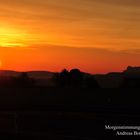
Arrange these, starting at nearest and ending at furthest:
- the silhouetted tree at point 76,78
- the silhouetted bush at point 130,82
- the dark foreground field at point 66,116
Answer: the dark foreground field at point 66,116 < the silhouetted bush at point 130,82 < the silhouetted tree at point 76,78

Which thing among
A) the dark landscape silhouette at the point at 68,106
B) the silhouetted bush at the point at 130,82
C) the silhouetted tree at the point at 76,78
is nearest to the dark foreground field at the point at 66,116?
the dark landscape silhouette at the point at 68,106

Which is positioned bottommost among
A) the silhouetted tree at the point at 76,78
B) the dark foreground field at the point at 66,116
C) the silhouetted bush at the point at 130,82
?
the dark foreground field at the point at 66,116

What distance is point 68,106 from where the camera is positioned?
2591 inches

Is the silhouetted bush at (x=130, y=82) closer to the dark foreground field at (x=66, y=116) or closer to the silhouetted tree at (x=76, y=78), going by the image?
the silhouetted tree at (x=76, y=78)

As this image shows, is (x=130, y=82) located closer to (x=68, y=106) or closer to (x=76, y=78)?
(x=76, y=78)

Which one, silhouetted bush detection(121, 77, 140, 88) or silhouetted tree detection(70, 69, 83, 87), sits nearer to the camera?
silhouetted bush detection(121, 77, 140, 88)

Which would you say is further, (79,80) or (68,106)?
(79,80)

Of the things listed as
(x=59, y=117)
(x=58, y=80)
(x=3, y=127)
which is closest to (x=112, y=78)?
(x=58, y=80)

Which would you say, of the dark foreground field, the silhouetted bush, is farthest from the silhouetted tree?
the dark foreground field

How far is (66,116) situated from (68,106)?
20.5 metres

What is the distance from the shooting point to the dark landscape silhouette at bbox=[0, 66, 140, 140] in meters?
32.4

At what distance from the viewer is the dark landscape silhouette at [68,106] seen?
32438mm

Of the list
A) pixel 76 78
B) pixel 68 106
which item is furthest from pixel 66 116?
pixel 76 78

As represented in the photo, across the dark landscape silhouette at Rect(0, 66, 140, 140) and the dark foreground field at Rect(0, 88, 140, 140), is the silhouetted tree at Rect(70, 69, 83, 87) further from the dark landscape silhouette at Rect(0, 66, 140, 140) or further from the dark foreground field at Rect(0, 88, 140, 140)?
the dark foreground field at Rect(0, 88, 140, 140)
